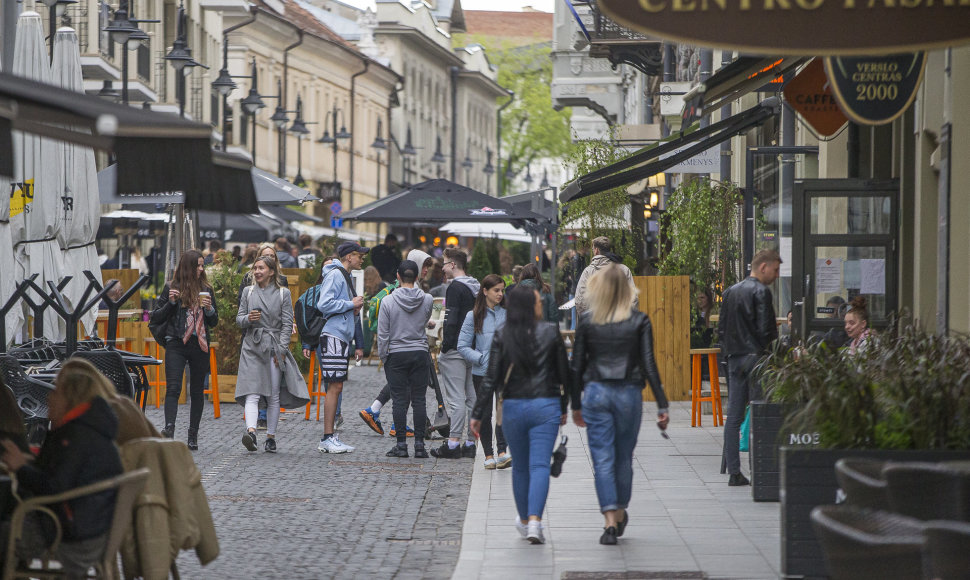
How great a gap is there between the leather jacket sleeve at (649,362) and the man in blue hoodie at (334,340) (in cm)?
544

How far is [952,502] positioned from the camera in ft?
20.1

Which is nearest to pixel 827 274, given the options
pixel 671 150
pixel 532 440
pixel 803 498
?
pixel 671 150

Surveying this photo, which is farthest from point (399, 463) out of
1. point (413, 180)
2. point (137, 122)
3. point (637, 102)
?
point (413, 180)

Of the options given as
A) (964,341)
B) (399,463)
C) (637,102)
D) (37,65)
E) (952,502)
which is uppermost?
(637,102)

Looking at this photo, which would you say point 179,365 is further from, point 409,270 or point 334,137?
point 334,137

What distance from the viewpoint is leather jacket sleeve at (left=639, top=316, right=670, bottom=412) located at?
30.7 feet

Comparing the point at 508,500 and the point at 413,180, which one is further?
the point at 413,180

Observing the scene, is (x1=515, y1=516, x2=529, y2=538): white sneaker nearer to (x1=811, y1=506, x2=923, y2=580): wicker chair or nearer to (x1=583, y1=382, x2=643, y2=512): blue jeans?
(x1=583, y1=382, x2=643, y2=512): blue jeans

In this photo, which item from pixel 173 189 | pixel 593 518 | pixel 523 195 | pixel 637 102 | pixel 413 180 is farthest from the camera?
pixel 413 180

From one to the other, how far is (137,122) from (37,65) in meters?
9.45

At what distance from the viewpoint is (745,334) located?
11898mm

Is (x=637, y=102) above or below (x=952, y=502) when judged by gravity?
above

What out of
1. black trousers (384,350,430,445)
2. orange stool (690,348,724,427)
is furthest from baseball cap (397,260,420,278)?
orange stool (690,348,724,427)

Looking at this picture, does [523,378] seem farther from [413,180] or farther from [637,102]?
[413,180]
